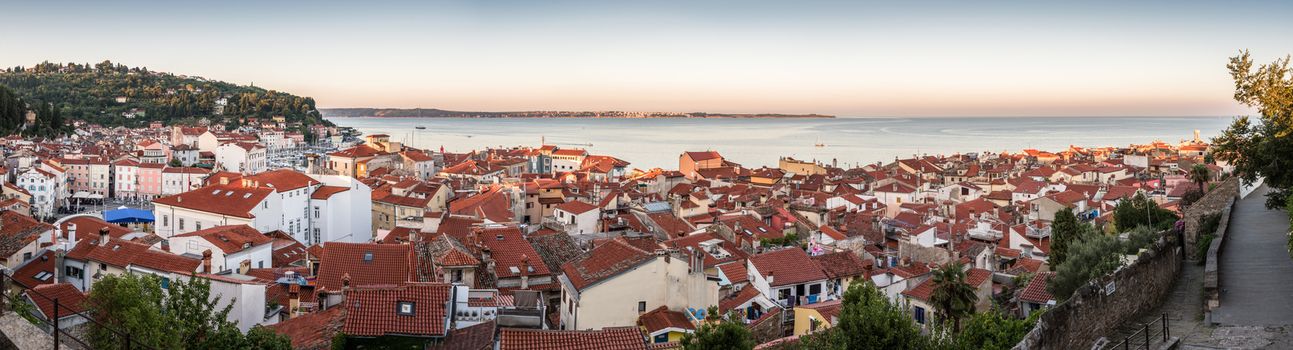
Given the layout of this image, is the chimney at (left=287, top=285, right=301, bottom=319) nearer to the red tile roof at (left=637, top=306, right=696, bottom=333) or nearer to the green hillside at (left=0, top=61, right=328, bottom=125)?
the red tile roof at (left=637, top=306, right=696, bottom=333)

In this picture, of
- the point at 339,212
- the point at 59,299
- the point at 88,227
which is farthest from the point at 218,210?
the point at 59,299

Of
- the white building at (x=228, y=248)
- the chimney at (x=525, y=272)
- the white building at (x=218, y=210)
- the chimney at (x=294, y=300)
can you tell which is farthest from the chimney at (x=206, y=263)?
the white building at (x=218, y=210)

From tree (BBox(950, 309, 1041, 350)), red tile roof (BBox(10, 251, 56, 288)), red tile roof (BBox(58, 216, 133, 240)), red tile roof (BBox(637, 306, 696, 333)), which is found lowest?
red tile roof (BBox(10, 251, 56, 288))

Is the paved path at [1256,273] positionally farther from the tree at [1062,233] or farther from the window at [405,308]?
the window at [405,308]

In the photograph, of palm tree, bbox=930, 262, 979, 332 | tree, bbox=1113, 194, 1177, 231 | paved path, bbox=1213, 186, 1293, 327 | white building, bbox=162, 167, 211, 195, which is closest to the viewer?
paved path, bbox=1213, 186, 1293, 327

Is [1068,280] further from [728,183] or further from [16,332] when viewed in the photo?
[728,183]

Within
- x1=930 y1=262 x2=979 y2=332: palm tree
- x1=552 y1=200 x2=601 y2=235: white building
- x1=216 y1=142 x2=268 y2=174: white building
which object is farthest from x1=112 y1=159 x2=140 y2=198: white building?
x1=930 y1=262 x2=979 y2=332: palm tree

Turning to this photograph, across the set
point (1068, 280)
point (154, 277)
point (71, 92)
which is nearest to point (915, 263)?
point (1068, 280)
